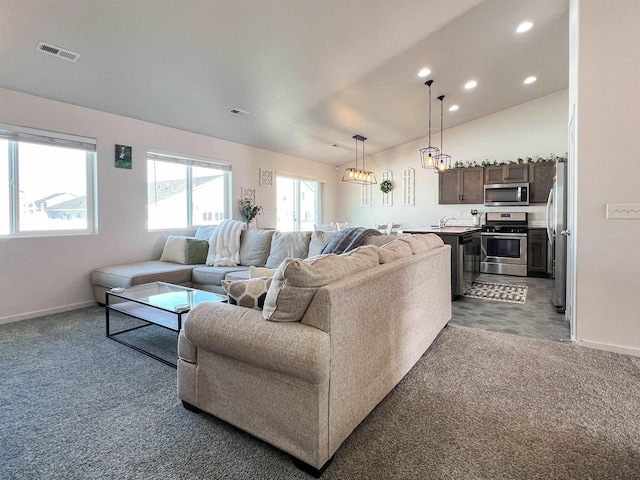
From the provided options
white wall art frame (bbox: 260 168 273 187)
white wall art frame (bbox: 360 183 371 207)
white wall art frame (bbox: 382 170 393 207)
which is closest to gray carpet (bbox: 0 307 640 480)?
white wall art frame (bbox: 260 168 273 187)

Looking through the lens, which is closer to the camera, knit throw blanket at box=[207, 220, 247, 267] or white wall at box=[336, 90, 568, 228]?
knit throw blanket at box=[207, 220, 247, 267]

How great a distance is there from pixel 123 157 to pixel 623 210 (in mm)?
5133

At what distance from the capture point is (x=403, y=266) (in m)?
2.13

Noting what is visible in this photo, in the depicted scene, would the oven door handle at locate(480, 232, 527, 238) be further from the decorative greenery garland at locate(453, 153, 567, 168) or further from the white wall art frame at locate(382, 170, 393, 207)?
the white wall art frame at locate(382, 170, 393, 207)

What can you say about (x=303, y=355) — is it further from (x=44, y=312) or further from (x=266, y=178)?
(x=266, y=178)

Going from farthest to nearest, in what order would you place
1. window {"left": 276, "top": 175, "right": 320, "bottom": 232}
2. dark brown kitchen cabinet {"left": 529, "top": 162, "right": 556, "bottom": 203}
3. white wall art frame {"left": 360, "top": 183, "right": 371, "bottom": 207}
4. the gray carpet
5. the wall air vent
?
white wall art frame {"left": 360, "top": 183, "right": 371, "bottom": 207} < window {"left": 276, "top": 175, "right": 320, "bottom": 232} < dark brown kitchen cabinet {"left": 529, "top": 162, "right": 556, "bottom": 203} < the wall air vent < the gray carpet

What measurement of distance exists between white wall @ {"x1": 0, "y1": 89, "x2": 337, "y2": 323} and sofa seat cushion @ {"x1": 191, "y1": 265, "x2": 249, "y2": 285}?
1022 millimetres

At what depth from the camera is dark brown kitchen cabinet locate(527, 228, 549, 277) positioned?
5.90 m

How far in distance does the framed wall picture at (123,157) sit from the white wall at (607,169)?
4775mm

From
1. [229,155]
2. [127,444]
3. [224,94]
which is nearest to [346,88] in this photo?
[224,94]

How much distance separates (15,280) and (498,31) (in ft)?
19.0

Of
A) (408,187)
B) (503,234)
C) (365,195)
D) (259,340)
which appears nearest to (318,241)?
(259,340)

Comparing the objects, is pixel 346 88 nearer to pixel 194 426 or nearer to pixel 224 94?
pixel 224 94

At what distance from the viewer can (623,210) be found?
2625 mm
